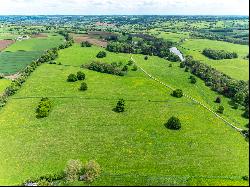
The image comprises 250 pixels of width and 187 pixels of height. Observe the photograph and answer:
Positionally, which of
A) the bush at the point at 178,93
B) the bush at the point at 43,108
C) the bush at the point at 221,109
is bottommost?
the bush at the point at 221,109

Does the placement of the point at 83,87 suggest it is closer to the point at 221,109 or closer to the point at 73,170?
the point at 221,109

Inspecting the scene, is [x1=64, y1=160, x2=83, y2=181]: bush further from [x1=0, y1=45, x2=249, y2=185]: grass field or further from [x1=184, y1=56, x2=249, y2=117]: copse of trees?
[x1=184, y1=56, x2=249, y2=117]: copse of trees

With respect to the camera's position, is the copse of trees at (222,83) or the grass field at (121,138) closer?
the grass field at (121,138)

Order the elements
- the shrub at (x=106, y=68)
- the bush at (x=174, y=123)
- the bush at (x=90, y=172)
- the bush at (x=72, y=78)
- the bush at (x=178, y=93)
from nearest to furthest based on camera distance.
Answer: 1. the bush at (x=90, y=172)
2. the bush at (x=174, y=123)
3. the bush at (x=178, y=93)
4. the bush at (x=72, y=78)
5. the shrub at (x=106, y=68)

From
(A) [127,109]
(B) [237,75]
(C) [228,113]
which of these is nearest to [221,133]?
(C) [228,113]

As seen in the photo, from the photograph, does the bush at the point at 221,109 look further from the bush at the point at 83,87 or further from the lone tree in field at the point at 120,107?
the bush at the point at 83,87

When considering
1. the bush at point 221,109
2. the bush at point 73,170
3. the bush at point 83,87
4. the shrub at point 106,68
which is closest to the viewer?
the bush at point 73,170

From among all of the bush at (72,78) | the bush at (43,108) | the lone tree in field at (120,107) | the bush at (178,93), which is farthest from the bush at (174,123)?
the bush at (72,78)
